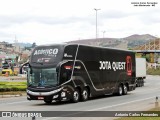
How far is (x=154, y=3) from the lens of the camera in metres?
20.8

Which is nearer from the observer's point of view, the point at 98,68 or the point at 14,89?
the point at 98,68

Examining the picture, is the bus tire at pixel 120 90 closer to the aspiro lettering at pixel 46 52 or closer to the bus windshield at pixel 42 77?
the aspiro lettering at pixel 46 52

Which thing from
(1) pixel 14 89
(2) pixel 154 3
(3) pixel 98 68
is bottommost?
→ (1) pixel 14 89

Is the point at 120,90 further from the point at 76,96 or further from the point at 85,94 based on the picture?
the point at 76,96

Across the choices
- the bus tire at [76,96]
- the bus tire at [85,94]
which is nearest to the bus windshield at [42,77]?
the bus tire at [76,96]

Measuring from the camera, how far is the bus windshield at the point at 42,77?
856 inches

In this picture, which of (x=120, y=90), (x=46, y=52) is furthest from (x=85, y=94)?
(x=120, y=90)

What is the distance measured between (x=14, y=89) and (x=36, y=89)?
1203 centimetres

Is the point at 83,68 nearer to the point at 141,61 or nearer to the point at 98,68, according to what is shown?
the point at 98,68

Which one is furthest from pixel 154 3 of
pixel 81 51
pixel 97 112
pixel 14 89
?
pixel 14 89

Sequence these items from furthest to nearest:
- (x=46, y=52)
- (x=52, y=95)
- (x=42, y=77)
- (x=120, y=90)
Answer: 1. (x=120, y=90)
2. (x=46, y=52)
3. (x=42, y=77)
4. (x=52, y=95)

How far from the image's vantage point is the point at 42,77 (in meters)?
22.0

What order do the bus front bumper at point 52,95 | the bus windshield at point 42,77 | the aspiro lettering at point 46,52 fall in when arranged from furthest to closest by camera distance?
the aspiro lettering at point 46,52, the bus windshield at point 42,77, the bus front bumper at point 52,95

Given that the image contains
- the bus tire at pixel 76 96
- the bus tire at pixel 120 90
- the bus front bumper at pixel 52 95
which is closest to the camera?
the bus front bumper at pixel 52 95
